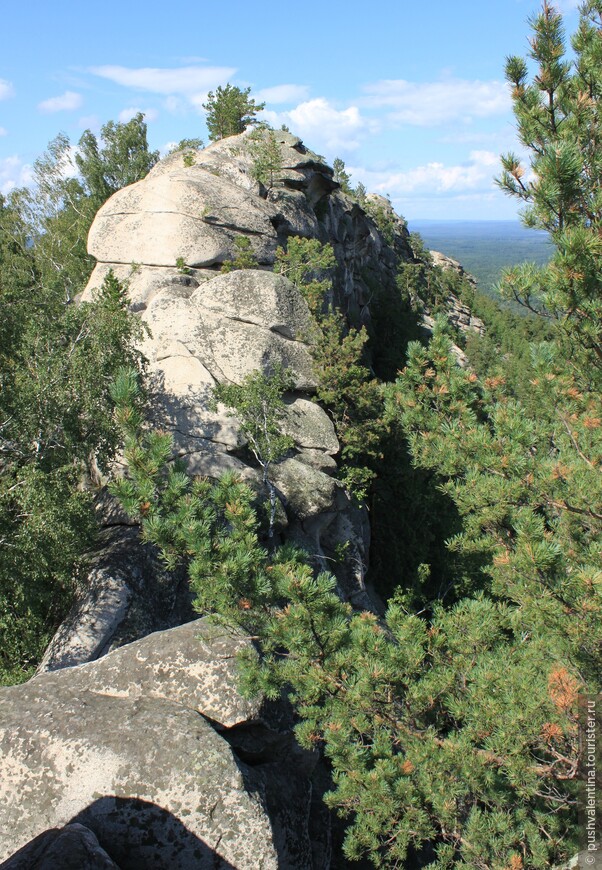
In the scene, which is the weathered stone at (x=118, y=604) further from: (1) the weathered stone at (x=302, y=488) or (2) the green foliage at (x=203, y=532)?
(2) the green foliage at (x=203, y=532)

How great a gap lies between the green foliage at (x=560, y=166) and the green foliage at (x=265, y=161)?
2318 cm

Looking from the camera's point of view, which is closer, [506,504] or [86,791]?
[86,791]

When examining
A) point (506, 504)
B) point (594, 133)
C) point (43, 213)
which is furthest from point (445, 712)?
point (43, 213)

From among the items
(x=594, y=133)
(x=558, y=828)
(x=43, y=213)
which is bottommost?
(x=558, y=828)

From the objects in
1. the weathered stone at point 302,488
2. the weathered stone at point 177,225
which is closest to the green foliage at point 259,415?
the weathered stone at point 302,488

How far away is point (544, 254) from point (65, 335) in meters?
9.83

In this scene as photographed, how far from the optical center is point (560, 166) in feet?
22.0

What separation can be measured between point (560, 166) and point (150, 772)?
8.40 meters

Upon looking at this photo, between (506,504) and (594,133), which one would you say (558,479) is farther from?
(594,133)

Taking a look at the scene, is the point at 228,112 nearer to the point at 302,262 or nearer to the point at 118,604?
the point at 302,262

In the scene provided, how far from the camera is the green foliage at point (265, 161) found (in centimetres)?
2880

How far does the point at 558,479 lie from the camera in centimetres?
765

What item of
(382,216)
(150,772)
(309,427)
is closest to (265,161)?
(309,427)

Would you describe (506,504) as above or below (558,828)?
above
